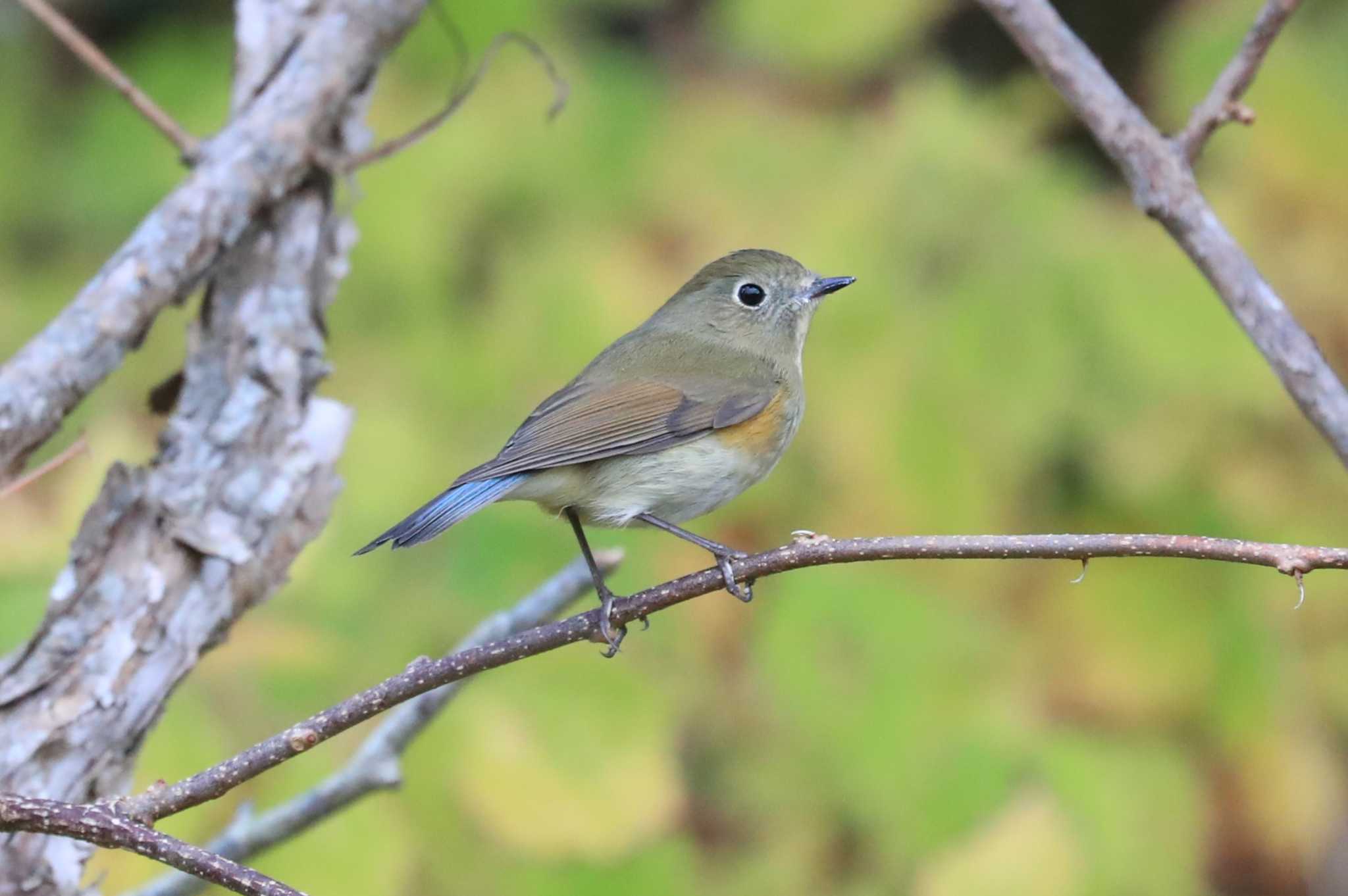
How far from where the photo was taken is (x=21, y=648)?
2150 millimetres

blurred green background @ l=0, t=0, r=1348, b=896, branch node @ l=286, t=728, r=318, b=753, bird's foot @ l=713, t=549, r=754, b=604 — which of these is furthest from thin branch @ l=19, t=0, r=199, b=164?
branch node @ l=286, t=728, r=318, b=753

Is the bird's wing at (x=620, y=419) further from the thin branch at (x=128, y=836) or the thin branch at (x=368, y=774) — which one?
the thin branch at (x=128, y=836)

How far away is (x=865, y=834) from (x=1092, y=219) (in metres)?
1.78

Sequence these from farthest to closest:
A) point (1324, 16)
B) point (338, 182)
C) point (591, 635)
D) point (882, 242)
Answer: point (1324, 16) < point (882, 242) < point (338, 182) < point (591, 635)

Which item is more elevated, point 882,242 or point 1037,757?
point 882,242

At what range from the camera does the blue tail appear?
2.35 m

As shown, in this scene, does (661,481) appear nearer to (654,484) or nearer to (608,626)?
(654,484)

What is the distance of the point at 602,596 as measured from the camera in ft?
8.30

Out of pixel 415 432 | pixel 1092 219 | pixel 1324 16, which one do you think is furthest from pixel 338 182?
pixel 1324 16

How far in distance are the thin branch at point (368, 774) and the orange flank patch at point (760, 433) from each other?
0.40 metres

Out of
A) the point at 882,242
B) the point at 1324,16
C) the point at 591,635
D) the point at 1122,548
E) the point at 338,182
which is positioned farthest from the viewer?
the point at 1324,16

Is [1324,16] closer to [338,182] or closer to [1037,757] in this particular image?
[1037,757]

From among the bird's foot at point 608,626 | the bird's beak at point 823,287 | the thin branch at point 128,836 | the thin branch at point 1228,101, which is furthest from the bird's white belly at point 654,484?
the thin branch at point 128,836

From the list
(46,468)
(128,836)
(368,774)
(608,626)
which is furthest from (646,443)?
(128,836)
